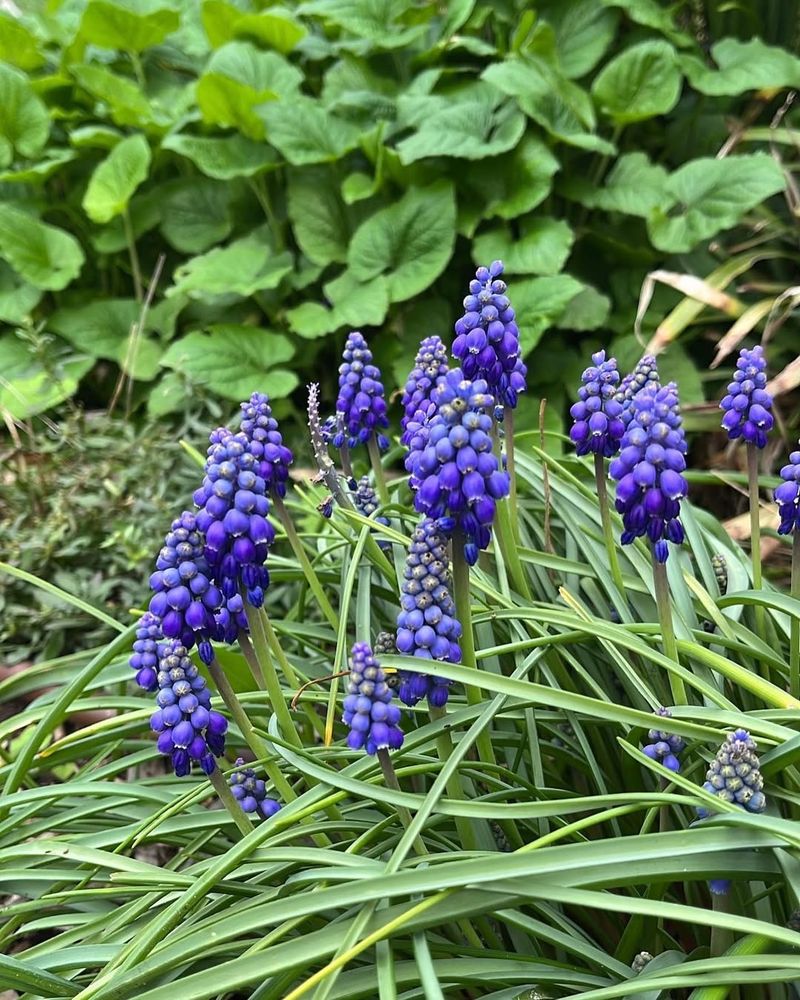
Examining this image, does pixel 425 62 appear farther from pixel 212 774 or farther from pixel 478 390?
pixel 212 774

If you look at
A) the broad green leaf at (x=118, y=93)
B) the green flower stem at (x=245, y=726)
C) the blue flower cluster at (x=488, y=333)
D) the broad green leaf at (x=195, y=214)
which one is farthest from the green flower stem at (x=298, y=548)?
the broad green leaf at (x=118, y=93)

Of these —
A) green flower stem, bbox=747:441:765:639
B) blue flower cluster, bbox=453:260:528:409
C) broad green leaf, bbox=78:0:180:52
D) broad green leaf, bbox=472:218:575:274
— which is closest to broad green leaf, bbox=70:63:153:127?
broad green leaf, bbox=78:0:180:52

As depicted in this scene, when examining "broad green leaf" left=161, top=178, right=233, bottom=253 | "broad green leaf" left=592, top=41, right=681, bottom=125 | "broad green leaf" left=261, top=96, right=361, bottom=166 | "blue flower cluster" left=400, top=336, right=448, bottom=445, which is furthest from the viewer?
"broad green leaf" left=161, top=178, right=233, bottom=253

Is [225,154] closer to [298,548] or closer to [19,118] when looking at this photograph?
[19,118]

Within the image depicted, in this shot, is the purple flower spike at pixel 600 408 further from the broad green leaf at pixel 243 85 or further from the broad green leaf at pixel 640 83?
the broad green leaf at pixel 243 85

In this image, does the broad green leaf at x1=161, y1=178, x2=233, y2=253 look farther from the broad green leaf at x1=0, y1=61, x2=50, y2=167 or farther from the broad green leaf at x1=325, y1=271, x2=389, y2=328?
the broad green leaf at x1=325, y1=271, x2=389, y2=328

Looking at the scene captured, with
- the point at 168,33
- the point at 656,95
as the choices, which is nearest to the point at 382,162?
the point at 656,95
